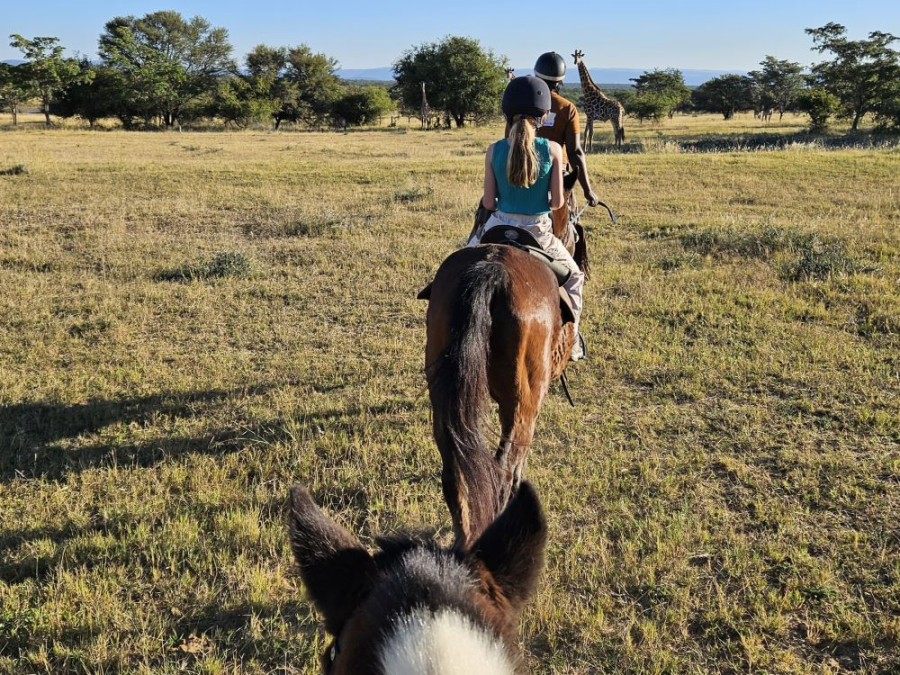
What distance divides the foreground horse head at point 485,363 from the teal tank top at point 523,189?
1.89ft

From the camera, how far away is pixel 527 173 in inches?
155

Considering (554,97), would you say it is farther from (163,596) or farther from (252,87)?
(252,87)

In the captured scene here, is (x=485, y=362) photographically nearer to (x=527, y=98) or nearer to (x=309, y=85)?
(x=527, y=98)

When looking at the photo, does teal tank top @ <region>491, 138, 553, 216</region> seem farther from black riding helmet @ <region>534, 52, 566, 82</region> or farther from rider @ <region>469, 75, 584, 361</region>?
black riding helmet @ <region>534, 52, 566, 82</region>

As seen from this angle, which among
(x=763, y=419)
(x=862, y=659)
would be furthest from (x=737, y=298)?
(x=862, y=659)

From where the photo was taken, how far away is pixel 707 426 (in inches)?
204

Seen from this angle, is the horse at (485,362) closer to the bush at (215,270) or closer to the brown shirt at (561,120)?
the brown shirt at (561,120)

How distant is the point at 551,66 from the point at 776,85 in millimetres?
70926

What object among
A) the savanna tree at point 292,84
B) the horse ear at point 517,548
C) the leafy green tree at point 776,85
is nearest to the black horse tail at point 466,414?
the horse ear at point 517,548

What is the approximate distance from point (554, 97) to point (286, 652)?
5.08 metres

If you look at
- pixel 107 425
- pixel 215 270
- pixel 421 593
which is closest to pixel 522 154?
pixel 421 593

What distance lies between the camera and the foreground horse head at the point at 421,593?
1.08 meters

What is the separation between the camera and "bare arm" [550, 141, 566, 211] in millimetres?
4086

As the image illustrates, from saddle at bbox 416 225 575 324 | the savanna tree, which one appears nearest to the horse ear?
saddle at bbox 416 225 575 324
